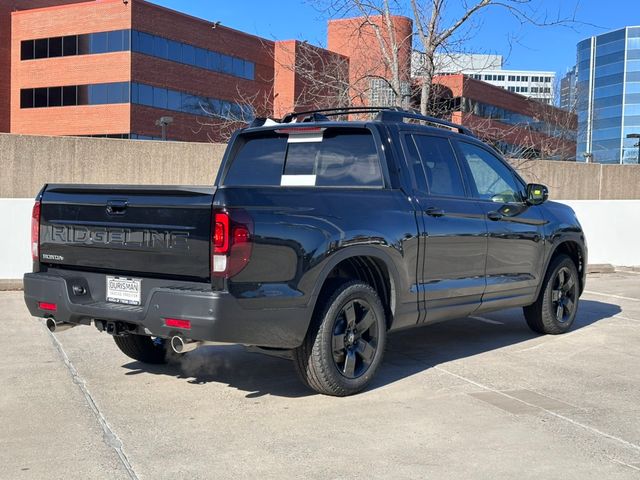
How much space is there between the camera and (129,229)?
492 cm

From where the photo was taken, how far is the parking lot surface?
Answer: 13.4 ft

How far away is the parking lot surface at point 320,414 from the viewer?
4090 mm

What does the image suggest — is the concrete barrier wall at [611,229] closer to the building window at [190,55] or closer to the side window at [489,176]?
the side window at [489,176]

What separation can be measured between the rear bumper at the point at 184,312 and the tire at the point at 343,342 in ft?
0.65

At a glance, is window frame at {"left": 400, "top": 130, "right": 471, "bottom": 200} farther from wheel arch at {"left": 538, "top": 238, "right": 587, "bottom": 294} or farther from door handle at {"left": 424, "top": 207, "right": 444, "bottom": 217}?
wheel arch at {"left": 538, "top": 238, "right": 587, "bottom": 294}

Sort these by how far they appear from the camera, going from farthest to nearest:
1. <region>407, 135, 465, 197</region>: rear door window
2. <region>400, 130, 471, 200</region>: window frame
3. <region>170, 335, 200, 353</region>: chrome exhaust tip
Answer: <region>407, 135, 465, 197</region>: rear door window → <region>400, 130, 471, 200</region>: window frame → <region>170, 335, 200, 353</region>: chrome exhaust tip

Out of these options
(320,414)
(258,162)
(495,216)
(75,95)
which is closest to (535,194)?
(495,216)

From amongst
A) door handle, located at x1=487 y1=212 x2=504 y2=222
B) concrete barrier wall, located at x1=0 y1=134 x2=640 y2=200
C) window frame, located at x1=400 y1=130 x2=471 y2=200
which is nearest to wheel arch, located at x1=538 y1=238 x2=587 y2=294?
door handle, located at x1=487 y1=212 x2=504 y2=222

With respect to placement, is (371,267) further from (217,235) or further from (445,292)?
(217,235)

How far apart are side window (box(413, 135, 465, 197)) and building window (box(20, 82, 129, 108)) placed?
141ft

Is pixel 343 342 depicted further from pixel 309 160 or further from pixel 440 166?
pixel 440 166

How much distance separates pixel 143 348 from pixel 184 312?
1.87 m

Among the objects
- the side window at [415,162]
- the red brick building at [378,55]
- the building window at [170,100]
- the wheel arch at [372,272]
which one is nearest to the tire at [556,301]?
the side window at [415,162]

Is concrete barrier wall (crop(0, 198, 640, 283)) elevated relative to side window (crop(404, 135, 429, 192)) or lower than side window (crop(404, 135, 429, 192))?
lower
